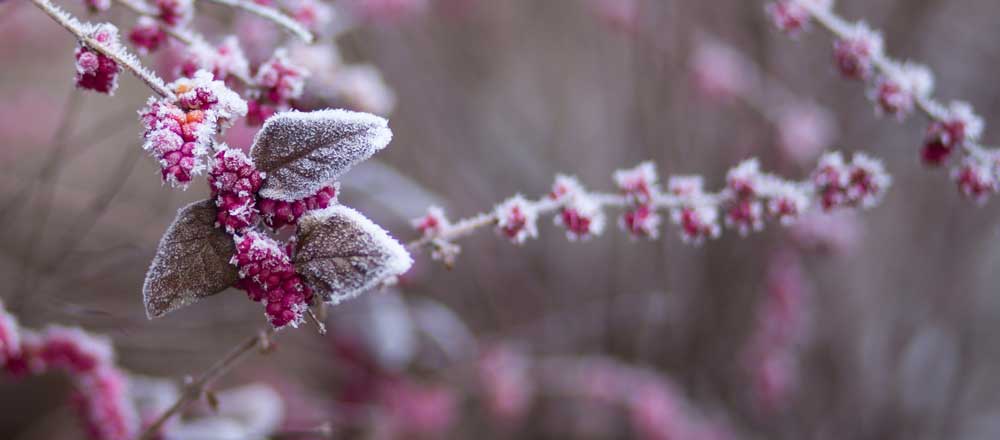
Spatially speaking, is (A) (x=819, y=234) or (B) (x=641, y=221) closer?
(B) (x=641, y=221)

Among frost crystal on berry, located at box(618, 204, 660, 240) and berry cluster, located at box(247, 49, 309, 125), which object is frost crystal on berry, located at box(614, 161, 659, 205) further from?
berry cluster, located at box(247, 49, 309, 125)

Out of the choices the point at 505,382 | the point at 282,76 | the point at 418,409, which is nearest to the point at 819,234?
the point at 505,382

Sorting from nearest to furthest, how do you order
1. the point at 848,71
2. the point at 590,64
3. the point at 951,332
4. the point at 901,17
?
1. the point at 848,71
2. the point at 951,332
3. the point at 901,17
4. the point at 590,64

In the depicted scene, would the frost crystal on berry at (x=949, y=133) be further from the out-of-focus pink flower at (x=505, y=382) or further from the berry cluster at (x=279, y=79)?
the out-of-focus pink flower at (x=505, y=382)

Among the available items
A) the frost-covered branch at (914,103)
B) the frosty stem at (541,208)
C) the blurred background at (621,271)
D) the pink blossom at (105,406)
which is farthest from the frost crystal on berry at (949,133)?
the pink blossom at (105,406)

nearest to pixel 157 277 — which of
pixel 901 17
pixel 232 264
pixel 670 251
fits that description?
pixel 232 264

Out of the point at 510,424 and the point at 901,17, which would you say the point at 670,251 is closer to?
the point at 510,424

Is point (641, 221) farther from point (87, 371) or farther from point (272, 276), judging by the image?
point (87, 371)
